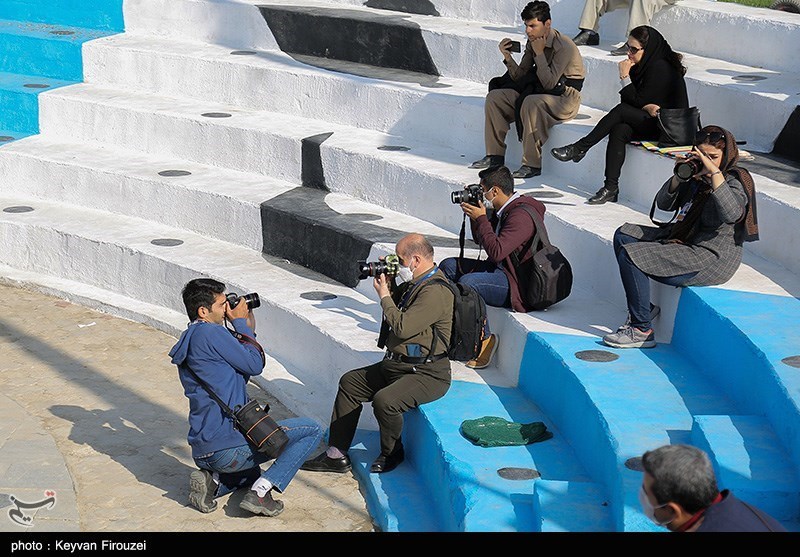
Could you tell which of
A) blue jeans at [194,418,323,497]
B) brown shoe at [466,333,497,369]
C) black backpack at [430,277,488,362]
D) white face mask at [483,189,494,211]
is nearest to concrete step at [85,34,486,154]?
white face mask at [483,189,494,211]

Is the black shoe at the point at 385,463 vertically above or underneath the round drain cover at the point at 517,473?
underneath

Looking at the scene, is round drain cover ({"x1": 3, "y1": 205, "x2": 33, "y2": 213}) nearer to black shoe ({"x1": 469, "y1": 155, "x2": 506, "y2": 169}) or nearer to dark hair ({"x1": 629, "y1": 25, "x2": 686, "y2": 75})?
black shoe ({"x1": 469, "y1": 155, "x2": 506, "y2": 169})

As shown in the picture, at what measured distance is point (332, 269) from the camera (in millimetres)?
7801

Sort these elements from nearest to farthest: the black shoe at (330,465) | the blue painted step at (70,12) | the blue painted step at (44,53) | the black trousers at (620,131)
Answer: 1. the black shoe at (330,465)
2. the black trousers at (620,131)
3. the blue painted step at (44,53)
4. the blue painted step at (70,12)

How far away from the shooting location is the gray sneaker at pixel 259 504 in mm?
5480

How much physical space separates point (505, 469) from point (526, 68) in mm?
3592

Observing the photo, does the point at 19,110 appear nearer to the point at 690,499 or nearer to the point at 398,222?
the point at 398,222

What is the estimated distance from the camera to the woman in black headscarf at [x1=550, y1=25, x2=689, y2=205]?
727cm

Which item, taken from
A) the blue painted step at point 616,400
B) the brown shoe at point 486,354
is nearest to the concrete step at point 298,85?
the brown shoe at point 486,354

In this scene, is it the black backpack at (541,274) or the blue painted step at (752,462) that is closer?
the blue painted step at (752,462)

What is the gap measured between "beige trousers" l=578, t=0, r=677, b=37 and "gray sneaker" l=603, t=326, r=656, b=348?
3.37 m

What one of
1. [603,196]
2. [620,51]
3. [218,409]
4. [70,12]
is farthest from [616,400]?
[70,12]

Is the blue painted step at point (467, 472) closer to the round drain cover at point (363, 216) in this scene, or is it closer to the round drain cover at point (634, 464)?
the round drain cover at point (634, 464)

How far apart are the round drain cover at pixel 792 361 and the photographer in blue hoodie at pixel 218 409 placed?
7.05 feet
